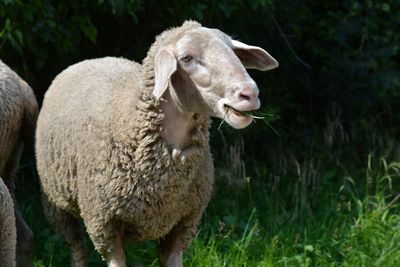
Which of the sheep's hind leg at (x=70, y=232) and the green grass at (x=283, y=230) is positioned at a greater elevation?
the sheep's hind leg at (x=70, y=232)

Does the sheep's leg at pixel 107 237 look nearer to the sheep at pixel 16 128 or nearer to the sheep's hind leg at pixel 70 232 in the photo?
the sheep's hind leg at pixel 70 232

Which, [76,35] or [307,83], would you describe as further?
[307,83]

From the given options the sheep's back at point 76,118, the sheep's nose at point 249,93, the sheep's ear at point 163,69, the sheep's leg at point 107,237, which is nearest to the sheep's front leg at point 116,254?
the sheep's leg at point 107,237

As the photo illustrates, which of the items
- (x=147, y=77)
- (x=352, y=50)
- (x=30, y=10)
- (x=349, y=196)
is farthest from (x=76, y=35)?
(x=352, y=50)

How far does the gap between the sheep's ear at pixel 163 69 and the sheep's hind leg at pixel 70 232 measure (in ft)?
4.01

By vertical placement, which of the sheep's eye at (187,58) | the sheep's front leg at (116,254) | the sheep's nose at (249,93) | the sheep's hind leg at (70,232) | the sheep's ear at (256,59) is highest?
the sheep's eye at (187,58)

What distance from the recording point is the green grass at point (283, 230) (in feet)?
18.1

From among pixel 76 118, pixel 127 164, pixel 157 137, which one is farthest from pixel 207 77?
pixel 76 118

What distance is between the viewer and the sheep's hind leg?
208 inches

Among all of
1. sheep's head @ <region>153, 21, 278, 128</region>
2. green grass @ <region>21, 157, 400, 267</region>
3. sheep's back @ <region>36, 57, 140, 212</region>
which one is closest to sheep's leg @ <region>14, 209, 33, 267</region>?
green grass @ <region>21, 157, 400, 267</region>

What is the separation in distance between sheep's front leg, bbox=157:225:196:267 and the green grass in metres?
0.52

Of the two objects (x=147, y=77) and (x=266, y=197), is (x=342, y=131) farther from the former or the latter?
(x=147, y=77)

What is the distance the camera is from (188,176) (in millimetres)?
4645

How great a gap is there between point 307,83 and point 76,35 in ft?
8.01
